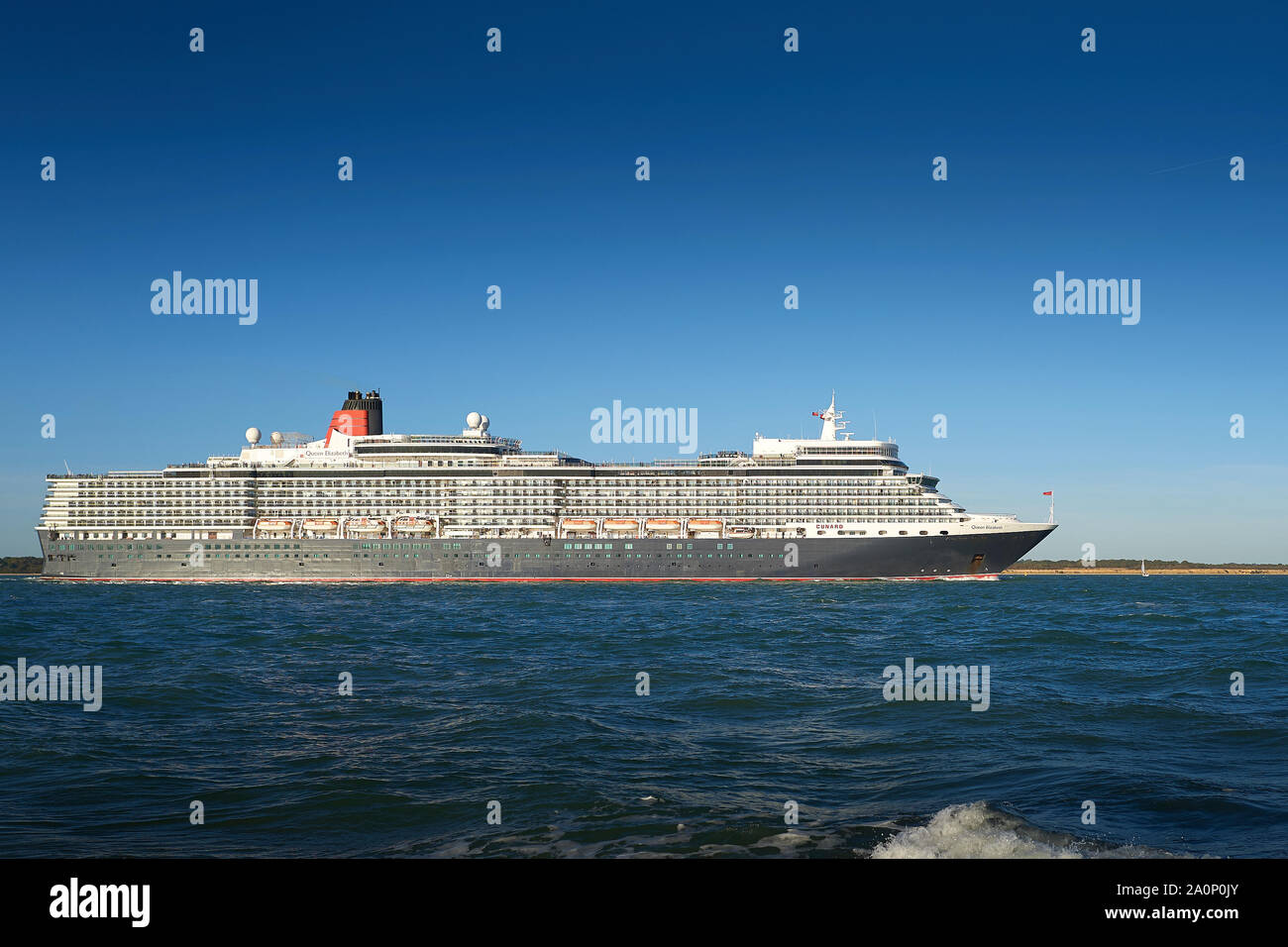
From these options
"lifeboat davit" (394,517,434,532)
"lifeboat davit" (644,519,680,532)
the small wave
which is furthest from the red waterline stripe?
the small wave

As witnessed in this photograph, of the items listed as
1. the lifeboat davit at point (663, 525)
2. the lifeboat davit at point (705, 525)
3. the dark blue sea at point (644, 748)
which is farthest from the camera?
the lifeboat davit at point (663, 525)

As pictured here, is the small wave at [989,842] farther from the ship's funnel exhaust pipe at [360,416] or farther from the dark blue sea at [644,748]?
the ship's funnel exhaust pipe at [360,416]

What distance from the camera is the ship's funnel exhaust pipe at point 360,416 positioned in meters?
112

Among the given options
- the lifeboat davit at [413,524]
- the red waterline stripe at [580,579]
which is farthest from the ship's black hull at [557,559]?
the lifeboat davit at [413,524]

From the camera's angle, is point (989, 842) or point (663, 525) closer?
point (989, 842)

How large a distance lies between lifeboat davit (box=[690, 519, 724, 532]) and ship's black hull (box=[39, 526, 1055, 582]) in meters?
3.95

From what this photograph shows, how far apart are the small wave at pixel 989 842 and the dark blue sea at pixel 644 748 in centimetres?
6

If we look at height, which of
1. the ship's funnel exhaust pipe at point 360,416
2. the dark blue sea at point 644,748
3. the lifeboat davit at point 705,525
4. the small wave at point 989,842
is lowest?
the dark blue sea at point 644,748

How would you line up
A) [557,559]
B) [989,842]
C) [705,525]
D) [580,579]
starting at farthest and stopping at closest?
1. [705,525]
2. [557,559]
3. [580,579]
4. [989,842]

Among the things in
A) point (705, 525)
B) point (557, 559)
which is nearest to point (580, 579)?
point (557, 559)

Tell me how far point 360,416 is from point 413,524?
19.4 metres

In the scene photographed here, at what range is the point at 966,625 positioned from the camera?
145 ft

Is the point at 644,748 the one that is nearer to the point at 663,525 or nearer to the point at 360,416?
the point at 663,525

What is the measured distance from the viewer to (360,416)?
11288cm
